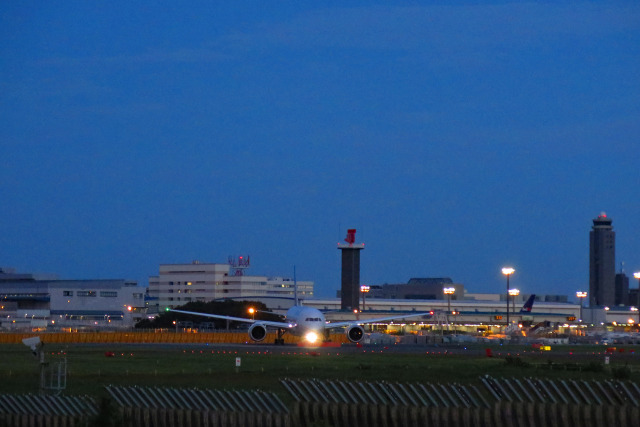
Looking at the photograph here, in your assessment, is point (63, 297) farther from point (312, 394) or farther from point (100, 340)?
point (312, 394)

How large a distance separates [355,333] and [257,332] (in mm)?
9541

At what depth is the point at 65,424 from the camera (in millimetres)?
24203

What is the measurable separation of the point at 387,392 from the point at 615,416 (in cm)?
527

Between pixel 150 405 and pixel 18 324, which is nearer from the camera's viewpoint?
pixel 150 405

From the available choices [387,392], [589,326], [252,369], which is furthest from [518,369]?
[589,326]

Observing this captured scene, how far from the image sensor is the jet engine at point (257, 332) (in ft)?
323

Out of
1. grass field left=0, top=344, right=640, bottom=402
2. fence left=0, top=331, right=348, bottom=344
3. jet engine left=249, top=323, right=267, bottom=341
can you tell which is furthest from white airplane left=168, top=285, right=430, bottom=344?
grass field left=0, top=344, right=640, bottom=402

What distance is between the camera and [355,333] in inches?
3893

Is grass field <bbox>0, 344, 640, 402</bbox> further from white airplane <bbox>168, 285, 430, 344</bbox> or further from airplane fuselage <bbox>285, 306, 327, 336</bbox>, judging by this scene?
white airplane <bbox>168, 285, 430, 344</bbox>

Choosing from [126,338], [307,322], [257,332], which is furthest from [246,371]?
[126,338]

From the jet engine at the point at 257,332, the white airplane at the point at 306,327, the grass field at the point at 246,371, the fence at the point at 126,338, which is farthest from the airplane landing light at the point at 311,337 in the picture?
the grass field at the point at 246,371

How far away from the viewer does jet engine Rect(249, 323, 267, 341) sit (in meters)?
98.4

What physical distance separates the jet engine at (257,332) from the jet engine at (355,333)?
835 cm

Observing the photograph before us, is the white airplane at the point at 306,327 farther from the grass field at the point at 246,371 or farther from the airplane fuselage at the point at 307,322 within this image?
the grass field at the point at 246,371
